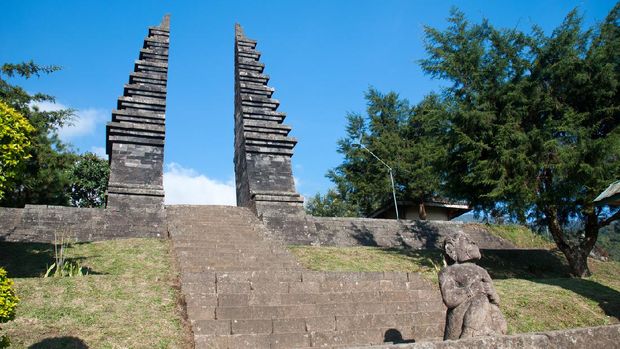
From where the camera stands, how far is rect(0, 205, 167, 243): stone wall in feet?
42.3

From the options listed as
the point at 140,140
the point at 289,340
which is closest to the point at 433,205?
the point at 140,140

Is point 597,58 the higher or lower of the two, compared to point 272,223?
higher

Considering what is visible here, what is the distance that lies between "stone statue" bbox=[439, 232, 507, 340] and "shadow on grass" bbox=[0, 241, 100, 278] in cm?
686

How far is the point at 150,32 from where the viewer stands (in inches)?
762

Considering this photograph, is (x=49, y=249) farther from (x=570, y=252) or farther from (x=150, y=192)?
(x=570, y=252)

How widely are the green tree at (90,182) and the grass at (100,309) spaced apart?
2362 centimetres

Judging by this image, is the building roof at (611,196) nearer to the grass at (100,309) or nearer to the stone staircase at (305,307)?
the stone staircase at (305,307)

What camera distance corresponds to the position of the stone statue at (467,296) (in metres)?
5.36

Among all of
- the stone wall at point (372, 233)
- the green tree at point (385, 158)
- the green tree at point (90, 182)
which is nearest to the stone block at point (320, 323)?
the stone wall at point (372, 233)

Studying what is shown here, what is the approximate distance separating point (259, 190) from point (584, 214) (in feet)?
30.4

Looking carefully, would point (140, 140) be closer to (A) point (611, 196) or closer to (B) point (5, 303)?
(B) point (5, 303)

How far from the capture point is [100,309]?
7258mm

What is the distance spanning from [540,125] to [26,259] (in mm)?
12933

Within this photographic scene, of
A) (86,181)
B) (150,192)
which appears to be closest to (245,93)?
(150,192)
